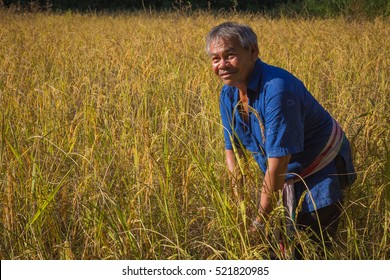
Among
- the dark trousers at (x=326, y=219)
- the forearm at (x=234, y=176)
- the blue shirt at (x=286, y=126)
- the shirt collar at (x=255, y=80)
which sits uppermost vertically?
the shirt collar at (x=255, y=80)

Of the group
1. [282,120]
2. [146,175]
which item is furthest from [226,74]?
[146,175]

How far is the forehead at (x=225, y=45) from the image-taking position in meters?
1.83

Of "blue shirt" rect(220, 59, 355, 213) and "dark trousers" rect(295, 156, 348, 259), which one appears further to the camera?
"dark trousers" rect(295, 156, 348, 259)

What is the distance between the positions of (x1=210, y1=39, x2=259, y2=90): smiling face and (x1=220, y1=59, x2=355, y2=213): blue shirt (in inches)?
1.2

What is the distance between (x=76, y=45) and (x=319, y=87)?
267 centimetres

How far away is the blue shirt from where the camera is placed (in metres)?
1.72

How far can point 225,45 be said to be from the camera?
184 centimetres

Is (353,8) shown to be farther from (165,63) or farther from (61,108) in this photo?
(61,108)

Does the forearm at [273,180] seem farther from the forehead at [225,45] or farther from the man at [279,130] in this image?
the forehead at [225,45]

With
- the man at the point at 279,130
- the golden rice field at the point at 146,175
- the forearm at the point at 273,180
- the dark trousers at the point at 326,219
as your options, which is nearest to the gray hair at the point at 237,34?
the man at the point at 279,130

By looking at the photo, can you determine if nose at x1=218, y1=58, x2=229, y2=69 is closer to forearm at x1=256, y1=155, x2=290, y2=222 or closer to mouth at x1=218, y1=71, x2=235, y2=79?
mouth at x1=218, y1=71, x2=235, y2=79

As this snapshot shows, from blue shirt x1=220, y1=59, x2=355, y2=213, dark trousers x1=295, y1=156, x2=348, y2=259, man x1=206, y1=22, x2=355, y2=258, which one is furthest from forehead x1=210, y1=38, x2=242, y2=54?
dark trousers x1=295, y1=156, x2=348, y2=259

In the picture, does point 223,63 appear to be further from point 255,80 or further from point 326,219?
point 326,219

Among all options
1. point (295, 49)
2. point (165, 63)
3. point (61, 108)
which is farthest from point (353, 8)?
point (61, 108)
